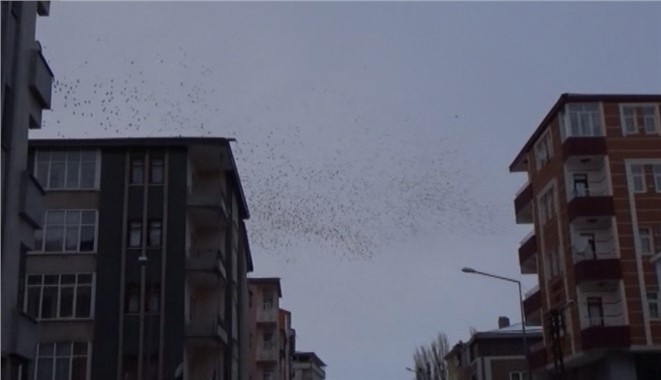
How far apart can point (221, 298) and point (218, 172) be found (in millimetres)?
6278

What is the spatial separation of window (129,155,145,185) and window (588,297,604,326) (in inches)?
868

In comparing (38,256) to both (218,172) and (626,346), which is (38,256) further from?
(626,346)

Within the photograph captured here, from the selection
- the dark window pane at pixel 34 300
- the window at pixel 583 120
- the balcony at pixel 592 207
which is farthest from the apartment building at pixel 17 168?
the window at pixel 583 120

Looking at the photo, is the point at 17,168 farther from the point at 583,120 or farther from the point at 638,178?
the point at 638,178

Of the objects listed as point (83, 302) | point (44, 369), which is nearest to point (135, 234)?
point (83, 302)

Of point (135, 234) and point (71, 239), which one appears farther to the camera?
point (135, 234)

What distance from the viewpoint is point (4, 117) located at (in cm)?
2256

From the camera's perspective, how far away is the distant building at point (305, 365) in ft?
427

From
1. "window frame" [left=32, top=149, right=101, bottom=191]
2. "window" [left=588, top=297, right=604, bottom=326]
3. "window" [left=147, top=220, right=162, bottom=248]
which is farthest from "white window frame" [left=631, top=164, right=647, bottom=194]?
"window frame" [left=32, top=149, right=101, bottom=191]

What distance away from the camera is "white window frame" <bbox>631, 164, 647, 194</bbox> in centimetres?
4925

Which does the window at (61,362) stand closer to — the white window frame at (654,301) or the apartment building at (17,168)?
the apartment building at (17,168)

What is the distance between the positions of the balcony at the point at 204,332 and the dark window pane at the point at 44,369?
5.83 metres

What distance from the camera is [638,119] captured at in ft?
165

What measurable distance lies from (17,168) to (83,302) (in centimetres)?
2140
